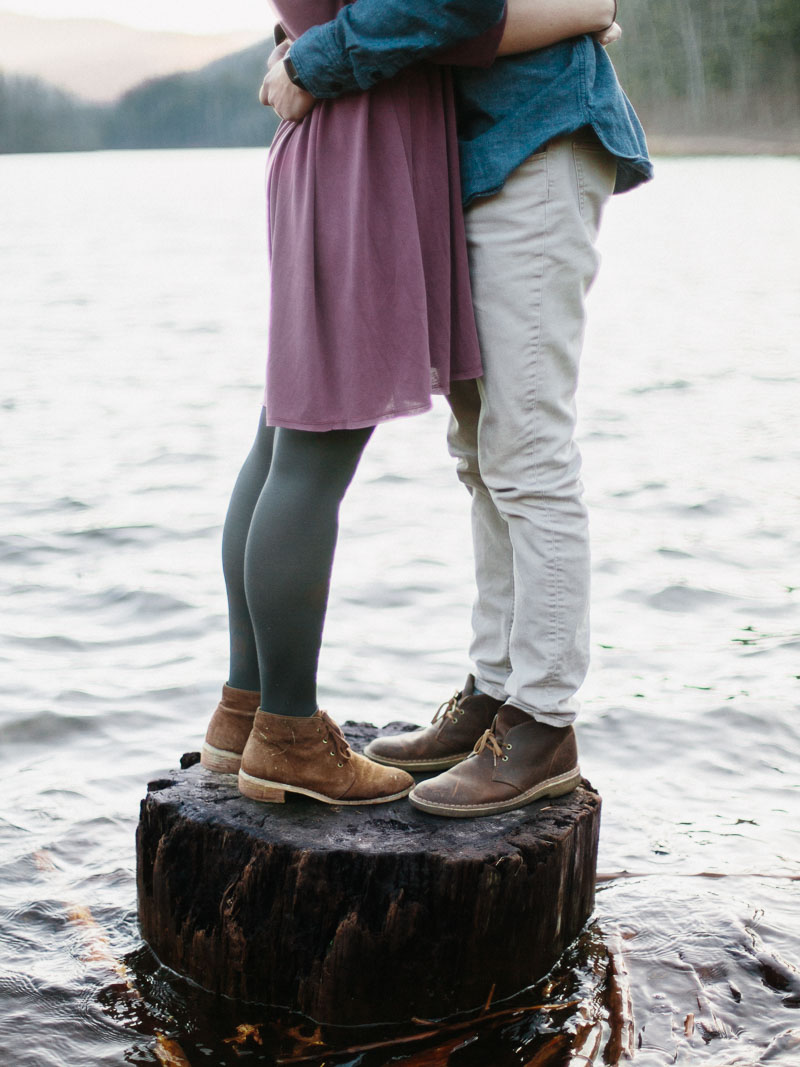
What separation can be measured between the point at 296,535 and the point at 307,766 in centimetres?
46

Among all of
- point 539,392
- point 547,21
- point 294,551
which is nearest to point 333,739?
point 294,551

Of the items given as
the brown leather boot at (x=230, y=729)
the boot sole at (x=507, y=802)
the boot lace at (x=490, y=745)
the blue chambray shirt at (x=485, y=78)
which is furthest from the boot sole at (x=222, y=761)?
the blue chambray shirt at (x=485, y=78)

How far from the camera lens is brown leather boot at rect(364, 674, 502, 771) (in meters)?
2.46

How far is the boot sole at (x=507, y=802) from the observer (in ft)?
7.34

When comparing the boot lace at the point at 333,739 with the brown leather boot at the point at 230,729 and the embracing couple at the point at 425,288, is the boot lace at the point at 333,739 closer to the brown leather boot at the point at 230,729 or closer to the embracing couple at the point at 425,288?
the embracing couple at the point at 425,288

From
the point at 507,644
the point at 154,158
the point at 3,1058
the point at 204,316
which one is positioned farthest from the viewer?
the point at 154,158

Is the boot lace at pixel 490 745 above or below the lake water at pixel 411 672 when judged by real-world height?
above

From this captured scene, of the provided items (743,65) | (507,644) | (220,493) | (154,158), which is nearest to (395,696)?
(507,644)

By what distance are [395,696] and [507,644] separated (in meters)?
1.61

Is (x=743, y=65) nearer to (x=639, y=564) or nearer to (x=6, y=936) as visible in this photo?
(x=639, y=564)

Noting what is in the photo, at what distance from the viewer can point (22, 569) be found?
526 centimetres

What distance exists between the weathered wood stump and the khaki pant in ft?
0.98

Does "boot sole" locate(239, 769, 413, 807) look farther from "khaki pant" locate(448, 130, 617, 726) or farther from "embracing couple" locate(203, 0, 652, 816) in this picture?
"khaki pant" locate(448, 130, 617, 726)

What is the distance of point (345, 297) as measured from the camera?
77.0 inches
